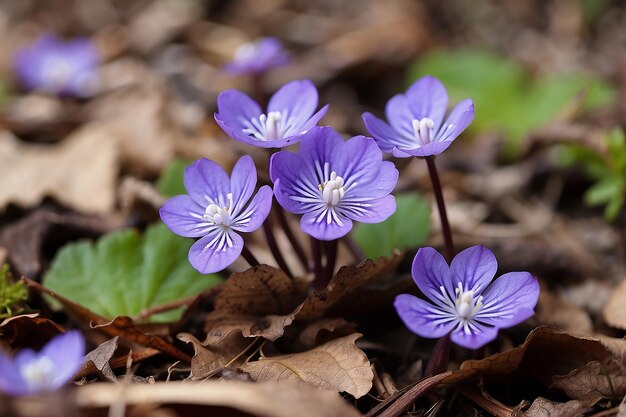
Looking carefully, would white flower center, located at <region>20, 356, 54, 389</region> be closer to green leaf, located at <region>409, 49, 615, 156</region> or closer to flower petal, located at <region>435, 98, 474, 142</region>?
flower petal, located at <region>435, 98, 474, 142</region>

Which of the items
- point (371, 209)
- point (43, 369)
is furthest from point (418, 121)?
point (43, 369)

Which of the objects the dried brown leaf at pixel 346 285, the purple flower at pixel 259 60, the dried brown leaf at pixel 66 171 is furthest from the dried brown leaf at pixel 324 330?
the purple flower at pixel 259 60

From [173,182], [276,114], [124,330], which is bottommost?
[124,330]

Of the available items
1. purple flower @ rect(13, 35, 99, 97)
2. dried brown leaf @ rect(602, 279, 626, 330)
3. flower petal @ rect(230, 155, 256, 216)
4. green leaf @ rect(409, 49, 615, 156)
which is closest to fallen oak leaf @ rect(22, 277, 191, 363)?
flower petal @ rect(230, 155, 256, 216)

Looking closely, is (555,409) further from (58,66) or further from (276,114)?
(58,66)

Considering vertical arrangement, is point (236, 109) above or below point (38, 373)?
above

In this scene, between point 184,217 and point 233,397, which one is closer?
point 233,397
